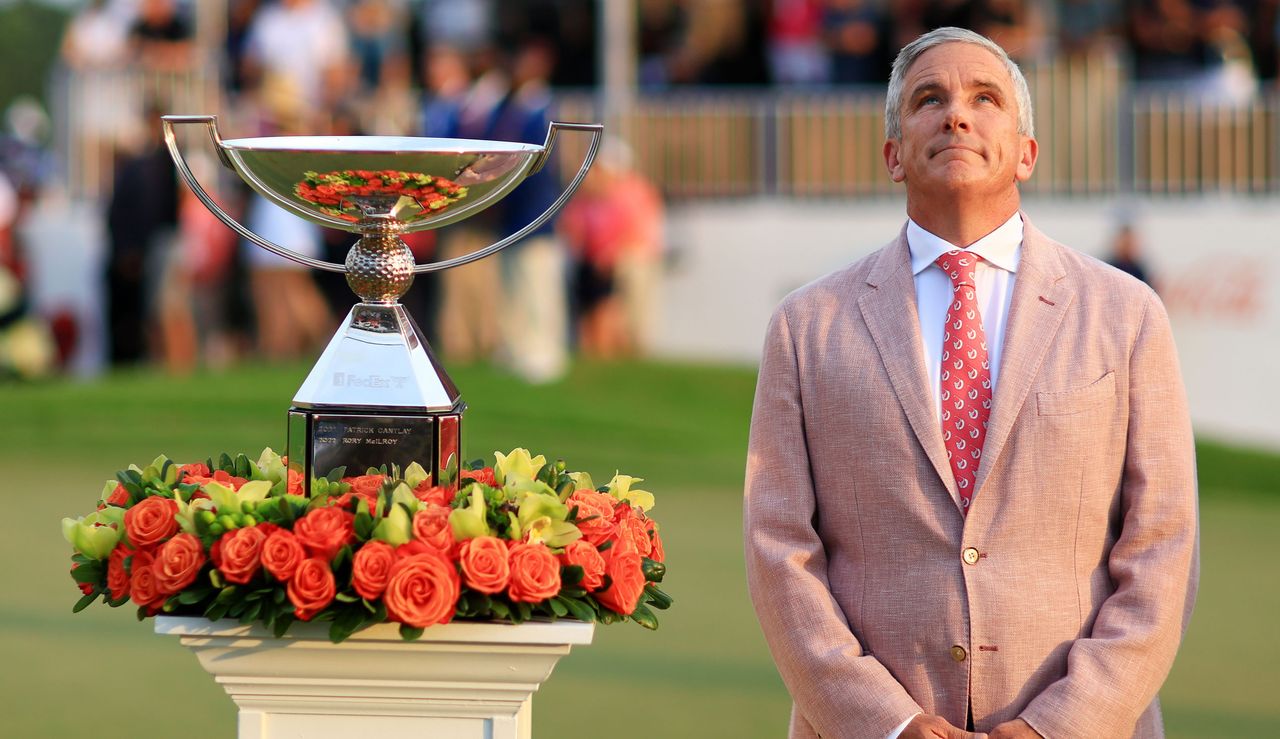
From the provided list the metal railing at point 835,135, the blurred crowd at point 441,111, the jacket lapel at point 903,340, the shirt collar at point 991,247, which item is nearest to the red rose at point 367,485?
the jacket lapel at point 903,340

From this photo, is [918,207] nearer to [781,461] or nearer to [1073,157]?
[781,461]

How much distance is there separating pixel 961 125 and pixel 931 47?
0.16 m

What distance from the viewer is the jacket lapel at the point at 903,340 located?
3.01m

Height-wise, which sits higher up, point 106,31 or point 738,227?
point 106,31

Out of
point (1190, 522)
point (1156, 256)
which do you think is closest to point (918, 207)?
point (1190, 522)

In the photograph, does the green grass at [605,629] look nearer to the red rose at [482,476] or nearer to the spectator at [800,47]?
the spectator at [800,47]

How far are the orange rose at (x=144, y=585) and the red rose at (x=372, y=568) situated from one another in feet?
0.94

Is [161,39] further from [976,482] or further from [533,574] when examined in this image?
[533,574]

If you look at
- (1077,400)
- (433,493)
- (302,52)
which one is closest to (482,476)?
(433,493)

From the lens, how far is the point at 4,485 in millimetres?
11359

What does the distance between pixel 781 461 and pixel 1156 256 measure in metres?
11.5

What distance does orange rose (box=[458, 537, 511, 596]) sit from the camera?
8.46 feet

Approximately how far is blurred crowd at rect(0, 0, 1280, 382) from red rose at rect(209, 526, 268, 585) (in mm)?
10095

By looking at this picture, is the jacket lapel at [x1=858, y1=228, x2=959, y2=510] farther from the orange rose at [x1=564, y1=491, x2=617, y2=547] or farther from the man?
the orange rose at [x1=564, y1=491, x2=617, y2=547]
